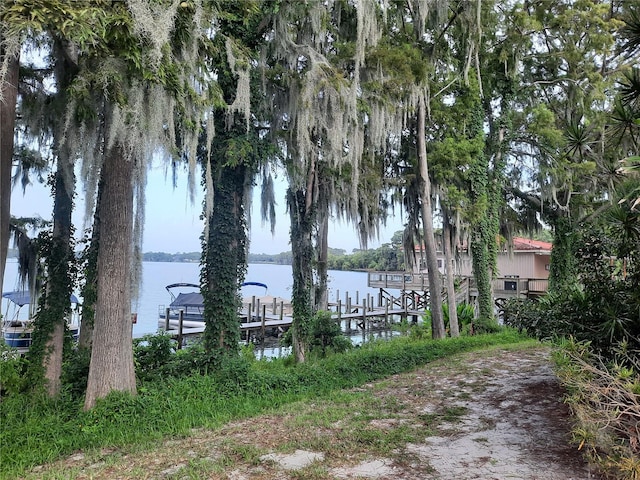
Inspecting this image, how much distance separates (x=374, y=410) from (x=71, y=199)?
4701mm

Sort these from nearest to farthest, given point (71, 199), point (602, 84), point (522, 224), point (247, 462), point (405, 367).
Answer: point (247, 462) → point (71, 199) → point (405, 367) → point (602, 84) → point (522, 224)

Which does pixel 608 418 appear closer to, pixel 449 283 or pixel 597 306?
pixel 597 306

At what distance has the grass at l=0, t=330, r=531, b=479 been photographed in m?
3.62

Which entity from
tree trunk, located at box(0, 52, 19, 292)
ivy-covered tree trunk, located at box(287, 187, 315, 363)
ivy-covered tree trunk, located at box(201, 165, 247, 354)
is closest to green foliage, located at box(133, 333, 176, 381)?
ivy-covered tree trunk, located at box(201, 165, 247, 354)

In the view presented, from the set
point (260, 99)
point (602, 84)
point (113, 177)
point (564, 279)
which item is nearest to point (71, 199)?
point (113, 177)

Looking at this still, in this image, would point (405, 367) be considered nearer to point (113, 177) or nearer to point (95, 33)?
point (113, 177)

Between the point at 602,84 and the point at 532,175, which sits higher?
the point at 602,84

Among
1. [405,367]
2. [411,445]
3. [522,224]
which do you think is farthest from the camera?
[522,224]

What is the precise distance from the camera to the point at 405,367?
7562mm

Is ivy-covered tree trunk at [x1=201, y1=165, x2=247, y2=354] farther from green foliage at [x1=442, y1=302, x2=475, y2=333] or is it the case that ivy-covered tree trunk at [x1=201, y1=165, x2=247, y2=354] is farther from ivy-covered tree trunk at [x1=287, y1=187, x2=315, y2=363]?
green foliage at [x1=442, y1=302, x2=475, y2=333]

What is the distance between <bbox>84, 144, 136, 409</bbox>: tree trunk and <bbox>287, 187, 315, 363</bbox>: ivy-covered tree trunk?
3842 millimetres

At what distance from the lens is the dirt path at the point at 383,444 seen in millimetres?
3104

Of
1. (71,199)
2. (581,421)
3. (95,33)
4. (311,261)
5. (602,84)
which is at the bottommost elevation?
(581,421)

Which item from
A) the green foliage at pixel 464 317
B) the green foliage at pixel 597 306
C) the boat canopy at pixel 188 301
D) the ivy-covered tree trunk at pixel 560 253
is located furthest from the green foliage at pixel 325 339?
the boat canopy at pixel 188 301
